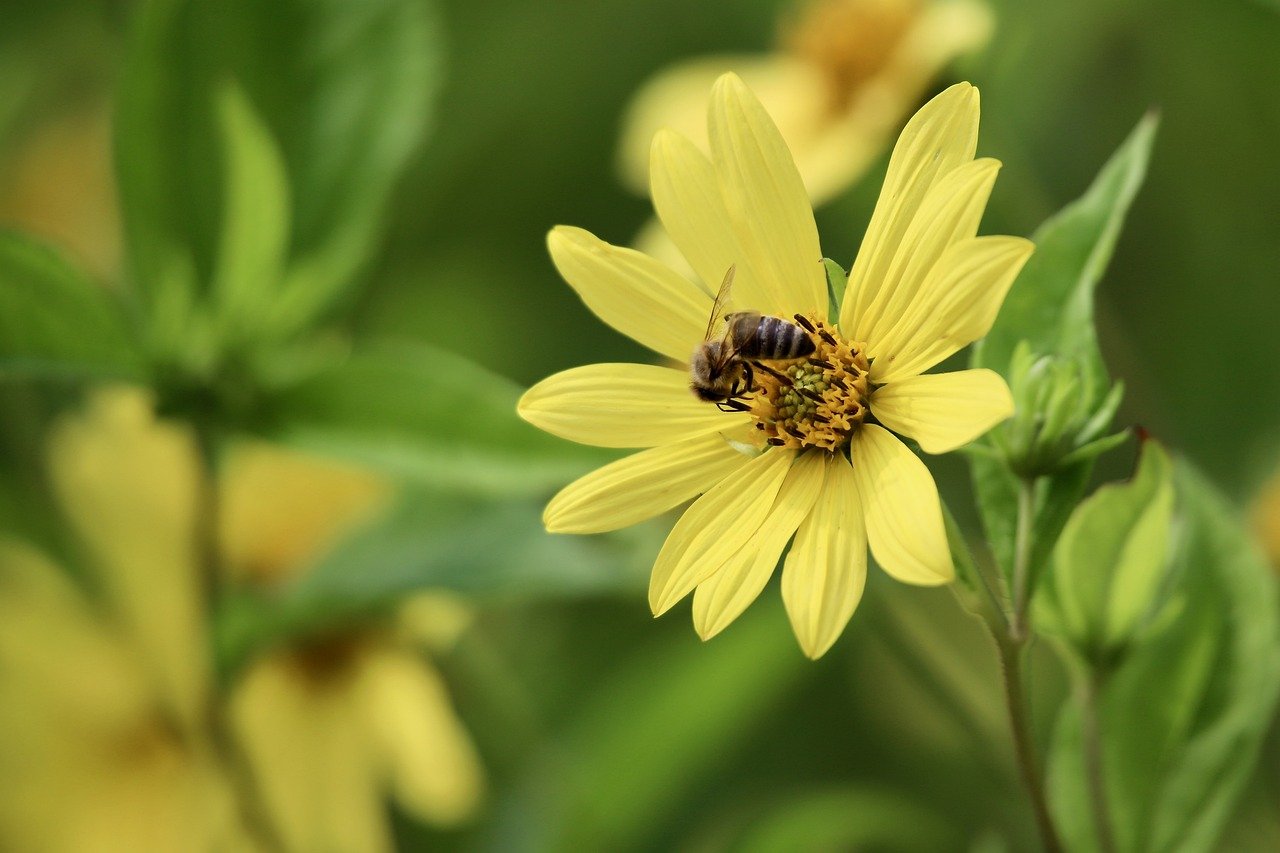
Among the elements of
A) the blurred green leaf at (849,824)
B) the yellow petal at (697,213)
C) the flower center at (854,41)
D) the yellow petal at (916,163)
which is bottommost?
the blurred green leaf at (849,824)

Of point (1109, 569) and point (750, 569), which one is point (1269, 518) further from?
point (750, 569)

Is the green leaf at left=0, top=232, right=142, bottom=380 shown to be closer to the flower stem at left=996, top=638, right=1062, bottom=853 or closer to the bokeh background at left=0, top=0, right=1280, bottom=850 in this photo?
the bokeh background at left=0, top=0, right=1280, bottom=850

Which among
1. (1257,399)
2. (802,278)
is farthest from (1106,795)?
(1257,399)

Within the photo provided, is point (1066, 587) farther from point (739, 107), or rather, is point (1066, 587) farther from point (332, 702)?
point (332, 702)

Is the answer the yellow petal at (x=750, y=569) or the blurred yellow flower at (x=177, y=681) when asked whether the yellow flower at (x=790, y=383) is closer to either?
the yellow petal at (x=750, y=569)

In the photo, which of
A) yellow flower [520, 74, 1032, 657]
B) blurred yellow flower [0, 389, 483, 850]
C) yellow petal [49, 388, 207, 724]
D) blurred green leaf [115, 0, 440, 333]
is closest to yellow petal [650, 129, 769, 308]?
yellow flower [520, 74, 1032, 657]

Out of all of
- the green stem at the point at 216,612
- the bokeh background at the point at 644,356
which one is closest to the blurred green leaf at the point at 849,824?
the bokeh background at the point at 644,356

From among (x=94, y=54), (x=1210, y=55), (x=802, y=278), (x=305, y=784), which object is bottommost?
(x=305, y=784)

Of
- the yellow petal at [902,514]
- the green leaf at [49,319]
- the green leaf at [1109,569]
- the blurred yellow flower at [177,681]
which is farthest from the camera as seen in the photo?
the blurred yellow flower at [177,681]
